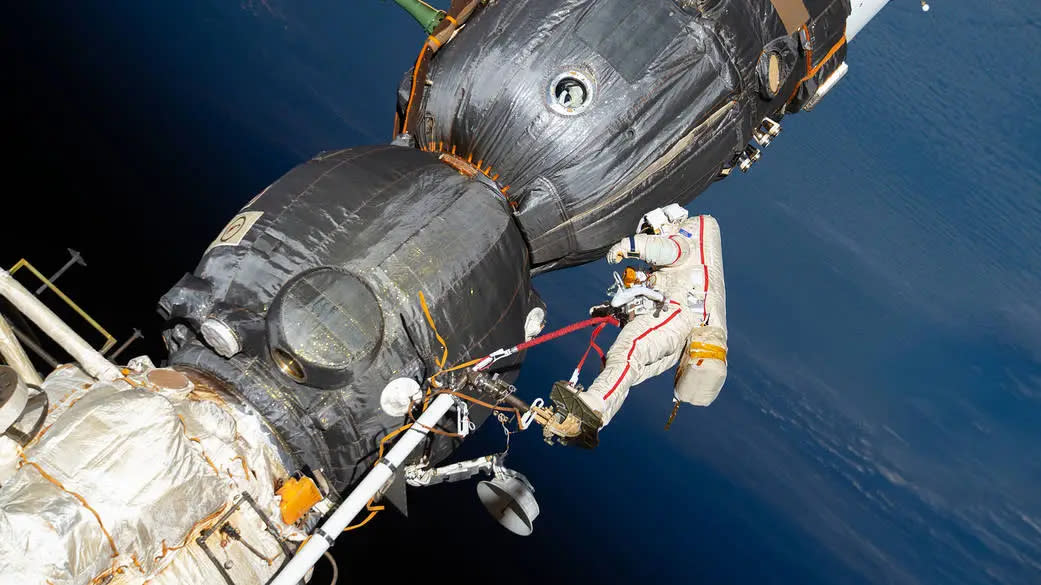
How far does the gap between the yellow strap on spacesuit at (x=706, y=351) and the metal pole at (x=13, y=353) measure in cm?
476

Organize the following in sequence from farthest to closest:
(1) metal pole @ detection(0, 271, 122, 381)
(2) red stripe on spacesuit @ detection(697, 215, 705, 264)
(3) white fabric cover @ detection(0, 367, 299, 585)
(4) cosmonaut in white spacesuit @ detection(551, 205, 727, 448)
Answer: (2) red stripe on spacesuit @ detection(697, 215, 705, 264) → (4) cosmonaut in white spacesuit @ detection(551, 205, 727, 448) → (1) metal pole @ detection(0, 271, 122, 381) → (3) white fabric cover @ detection(0, 367, 299, 585)

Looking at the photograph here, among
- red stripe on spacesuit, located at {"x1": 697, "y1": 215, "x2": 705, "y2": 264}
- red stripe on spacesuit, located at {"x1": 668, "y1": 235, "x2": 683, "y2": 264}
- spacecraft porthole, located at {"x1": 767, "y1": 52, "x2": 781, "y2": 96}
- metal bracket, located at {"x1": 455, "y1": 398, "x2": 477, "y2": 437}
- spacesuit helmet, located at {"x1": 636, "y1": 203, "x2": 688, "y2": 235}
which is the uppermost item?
spacecraft porthole, located at {"x1": 767, "y1": 52, "x2": 781, "y2": 96}

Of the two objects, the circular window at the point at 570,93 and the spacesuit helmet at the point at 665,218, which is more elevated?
the circular window at the point at 570,93

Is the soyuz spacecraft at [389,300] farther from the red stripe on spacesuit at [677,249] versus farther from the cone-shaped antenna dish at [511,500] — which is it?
the red stripe on spacesuit at [677,249]

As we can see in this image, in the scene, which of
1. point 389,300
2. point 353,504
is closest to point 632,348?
point 389,300

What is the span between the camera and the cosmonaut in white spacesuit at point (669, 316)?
6234mm

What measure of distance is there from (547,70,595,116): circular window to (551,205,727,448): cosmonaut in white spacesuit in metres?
1.16

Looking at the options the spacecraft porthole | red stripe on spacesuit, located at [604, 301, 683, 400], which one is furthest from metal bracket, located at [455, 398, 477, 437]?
the spacecraft porthole

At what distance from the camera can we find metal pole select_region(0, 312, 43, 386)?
4.93m

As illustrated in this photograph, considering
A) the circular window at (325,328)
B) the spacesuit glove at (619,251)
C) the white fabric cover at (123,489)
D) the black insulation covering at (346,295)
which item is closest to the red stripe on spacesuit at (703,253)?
the spacesuit glove at (619,251)

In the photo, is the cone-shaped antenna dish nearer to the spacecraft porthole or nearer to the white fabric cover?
the white fabric cover

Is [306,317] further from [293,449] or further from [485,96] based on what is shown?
[485,96]

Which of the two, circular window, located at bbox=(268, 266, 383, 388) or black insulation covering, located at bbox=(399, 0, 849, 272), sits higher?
black insulation covering, located at bbox=(399, 0, 849, 272)

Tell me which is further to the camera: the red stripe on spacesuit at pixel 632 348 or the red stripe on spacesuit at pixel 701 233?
A: the red stripe on spacesuit at pixel 701 233
